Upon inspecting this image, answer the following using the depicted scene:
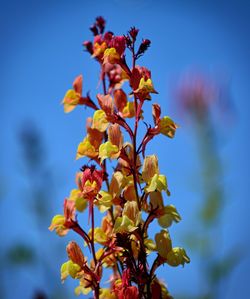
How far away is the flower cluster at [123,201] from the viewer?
1.13 m

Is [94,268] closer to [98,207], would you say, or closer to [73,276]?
[73,276]

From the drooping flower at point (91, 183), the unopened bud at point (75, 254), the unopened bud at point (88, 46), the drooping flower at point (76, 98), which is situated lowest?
the unopened bud at point (75, 254)

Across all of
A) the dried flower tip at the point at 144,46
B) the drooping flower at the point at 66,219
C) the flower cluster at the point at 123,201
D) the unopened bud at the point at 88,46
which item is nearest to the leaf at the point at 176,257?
the flower cluster at the point at 123,201

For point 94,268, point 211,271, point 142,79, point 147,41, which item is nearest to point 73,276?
point 94,268

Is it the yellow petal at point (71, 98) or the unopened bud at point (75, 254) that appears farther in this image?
the yellow petal at point (71, 98)

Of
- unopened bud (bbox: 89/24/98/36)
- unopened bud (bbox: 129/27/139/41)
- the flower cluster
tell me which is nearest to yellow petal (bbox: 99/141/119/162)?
the flower cluster

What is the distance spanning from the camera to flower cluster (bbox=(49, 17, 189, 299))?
3.70ft

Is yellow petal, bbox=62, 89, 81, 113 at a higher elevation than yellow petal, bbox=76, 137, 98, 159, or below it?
higher

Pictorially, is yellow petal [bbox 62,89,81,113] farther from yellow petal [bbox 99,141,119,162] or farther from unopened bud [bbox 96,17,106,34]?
yellow petal [bbox 99,141,119,162]

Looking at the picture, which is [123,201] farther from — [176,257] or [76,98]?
[76,98]

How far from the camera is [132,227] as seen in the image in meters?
1.12

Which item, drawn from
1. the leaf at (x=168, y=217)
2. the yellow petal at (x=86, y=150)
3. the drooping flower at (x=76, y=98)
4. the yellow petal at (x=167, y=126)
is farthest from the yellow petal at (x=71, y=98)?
the leaf at (x=168, y=217)

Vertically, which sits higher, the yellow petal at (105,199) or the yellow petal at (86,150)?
the yellow petal at (86,150)

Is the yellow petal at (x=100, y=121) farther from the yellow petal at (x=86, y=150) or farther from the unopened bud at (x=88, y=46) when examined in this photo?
the unopened bud at (x=88, y=46)
